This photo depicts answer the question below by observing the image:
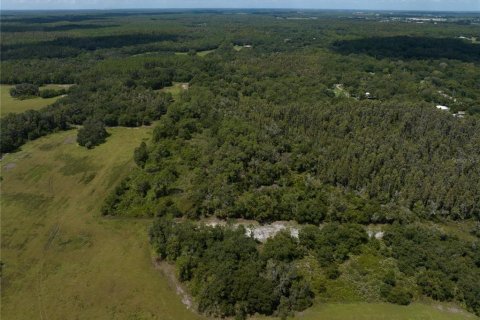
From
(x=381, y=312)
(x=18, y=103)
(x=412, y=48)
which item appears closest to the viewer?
(x=381, y=312)

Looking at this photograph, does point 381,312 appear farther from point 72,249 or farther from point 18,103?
point 18,103

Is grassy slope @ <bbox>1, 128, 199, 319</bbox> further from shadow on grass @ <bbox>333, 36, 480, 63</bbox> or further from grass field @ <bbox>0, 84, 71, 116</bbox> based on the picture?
shadow on grass @ <bbox>333, 36, 480, 63</bbox>

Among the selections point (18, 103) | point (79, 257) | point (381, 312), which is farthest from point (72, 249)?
point (18, 103)

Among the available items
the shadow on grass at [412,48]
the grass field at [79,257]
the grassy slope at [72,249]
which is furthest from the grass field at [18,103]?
the shadow on grass at [412,48]

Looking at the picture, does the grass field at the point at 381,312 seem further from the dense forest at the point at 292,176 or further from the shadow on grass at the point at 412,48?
the shadow on grass at the point at 412,48

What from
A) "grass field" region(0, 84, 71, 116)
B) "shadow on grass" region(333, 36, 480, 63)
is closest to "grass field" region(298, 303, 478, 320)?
"grass field" region(0, 84, 71, 116)

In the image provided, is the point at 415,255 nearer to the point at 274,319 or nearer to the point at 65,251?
the point at 274,319
